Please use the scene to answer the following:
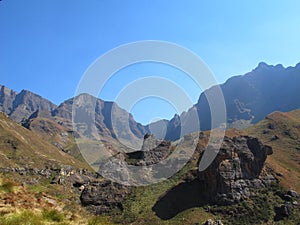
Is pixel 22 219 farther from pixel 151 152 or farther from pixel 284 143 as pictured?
pixel 284 143

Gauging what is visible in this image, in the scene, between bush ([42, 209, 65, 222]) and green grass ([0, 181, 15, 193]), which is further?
green grass ([0, 181, 15, 193])

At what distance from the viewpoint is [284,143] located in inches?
5364

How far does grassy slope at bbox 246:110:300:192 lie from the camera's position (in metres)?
96.9

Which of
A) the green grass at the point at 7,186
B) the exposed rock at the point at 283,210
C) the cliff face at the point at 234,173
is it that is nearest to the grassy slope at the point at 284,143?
the cliff face at the point at 234,173

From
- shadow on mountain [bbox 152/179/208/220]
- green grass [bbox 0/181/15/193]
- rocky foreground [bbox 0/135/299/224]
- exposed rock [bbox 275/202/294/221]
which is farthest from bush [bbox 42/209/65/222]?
exposed rock [bbox 275/202/294/221]

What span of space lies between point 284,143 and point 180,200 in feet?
223

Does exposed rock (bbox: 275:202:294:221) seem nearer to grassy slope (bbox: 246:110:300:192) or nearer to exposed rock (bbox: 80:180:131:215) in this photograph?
grassy slope (bbox: 246:110:300:192)

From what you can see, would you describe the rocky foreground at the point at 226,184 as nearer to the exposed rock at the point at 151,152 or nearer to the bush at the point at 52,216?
the exposed rock at the point at 151,152

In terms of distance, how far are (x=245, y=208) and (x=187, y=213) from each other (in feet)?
44.4

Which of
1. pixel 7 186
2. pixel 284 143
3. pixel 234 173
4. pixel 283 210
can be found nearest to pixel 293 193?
pixel 283 210

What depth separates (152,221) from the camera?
258 ft

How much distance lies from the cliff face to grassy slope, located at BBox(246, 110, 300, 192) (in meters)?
8.18

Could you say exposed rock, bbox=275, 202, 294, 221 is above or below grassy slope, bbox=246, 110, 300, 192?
below

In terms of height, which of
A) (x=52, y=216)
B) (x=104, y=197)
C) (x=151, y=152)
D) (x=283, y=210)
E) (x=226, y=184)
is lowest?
(x=52, y=216)
